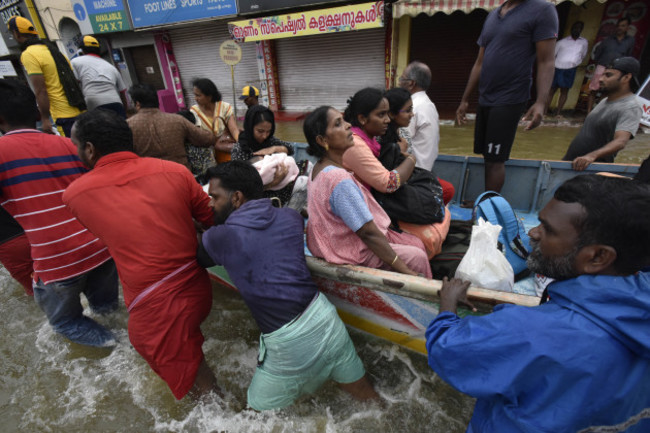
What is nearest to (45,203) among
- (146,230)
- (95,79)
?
(146,230)

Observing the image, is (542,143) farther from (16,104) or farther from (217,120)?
(16,104)

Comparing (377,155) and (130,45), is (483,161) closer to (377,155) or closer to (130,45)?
(377,155)

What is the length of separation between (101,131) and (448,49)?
9139 mm

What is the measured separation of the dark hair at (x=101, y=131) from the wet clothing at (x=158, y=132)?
45.3 inches

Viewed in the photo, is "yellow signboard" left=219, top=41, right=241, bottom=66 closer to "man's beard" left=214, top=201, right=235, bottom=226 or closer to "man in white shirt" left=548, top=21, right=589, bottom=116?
"man's beard" left=214, top=201, right=235, bottom=226

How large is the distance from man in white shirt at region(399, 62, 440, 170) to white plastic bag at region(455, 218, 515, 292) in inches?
52.8

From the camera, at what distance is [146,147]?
2.92 metres

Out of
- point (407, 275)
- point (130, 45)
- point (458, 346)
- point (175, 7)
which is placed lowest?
point (407, 275)

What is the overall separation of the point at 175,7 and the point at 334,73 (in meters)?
5.45

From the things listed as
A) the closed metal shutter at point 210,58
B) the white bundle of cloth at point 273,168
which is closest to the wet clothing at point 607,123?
the white bundle of cloth at point 273,168

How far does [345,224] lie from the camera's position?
1918 millimetres

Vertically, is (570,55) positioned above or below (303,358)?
above

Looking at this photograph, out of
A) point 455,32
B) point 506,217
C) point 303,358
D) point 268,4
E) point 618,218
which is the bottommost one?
point 303,358

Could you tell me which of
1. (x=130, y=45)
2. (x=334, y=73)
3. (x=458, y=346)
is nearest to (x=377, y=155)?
(x=458, y=346)
